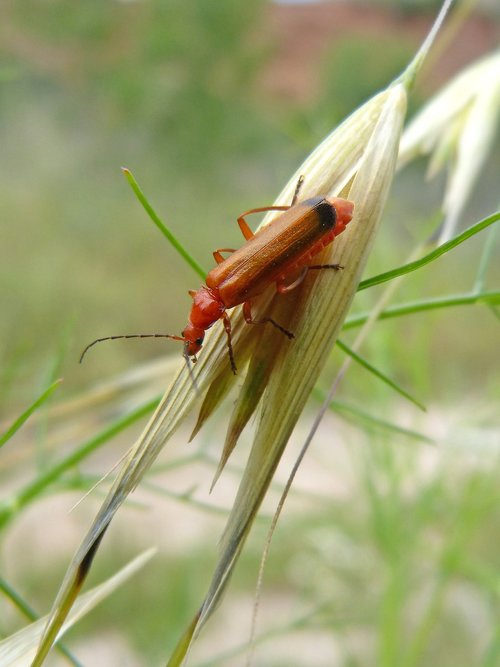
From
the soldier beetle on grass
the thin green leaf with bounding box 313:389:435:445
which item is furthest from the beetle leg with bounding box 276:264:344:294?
the thin green leaf with bounding box 313:389:435:445

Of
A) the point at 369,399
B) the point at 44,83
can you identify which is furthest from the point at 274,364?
the point at 44,83

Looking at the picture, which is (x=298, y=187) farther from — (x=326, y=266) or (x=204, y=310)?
(x=204, y=310)

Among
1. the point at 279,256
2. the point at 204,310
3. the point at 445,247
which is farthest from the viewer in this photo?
the point at 204,310

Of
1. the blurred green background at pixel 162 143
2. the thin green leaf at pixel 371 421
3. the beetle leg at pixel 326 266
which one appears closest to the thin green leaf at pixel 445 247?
the beetle leg at pixel 326 266

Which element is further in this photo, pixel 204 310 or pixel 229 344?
pixel 204 310

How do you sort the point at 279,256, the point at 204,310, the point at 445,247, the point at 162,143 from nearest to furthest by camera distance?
the point at 445,247 → the point at 279,256 → the point at 204,310 → the point at 162,143

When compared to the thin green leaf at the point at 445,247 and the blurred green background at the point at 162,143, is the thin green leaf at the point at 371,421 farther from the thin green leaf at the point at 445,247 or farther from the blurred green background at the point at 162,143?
the blurred green background at the point at 162,143

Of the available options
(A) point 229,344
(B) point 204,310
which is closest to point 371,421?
(B) point 204,310

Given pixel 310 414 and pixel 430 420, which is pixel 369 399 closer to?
pixel 310 414
